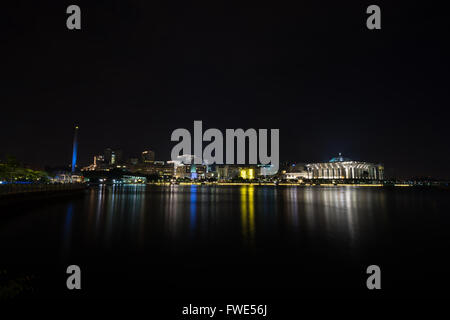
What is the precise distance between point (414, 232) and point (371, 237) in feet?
11.0

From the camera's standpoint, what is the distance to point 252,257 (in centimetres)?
919

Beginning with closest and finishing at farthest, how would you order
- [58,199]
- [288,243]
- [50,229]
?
[288,243], [50,229], [58,199]

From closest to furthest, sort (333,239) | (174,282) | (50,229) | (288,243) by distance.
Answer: (174,282)
(288,243)
(333,239)
(50,229)

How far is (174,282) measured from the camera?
6.86m

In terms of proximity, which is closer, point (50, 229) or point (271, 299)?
point (271, 299)
